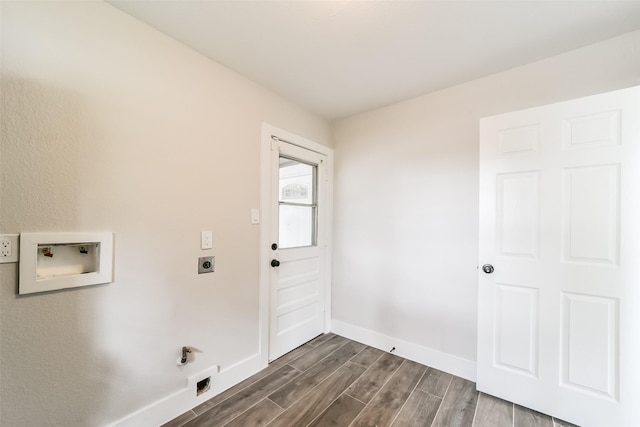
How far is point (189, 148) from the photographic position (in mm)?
1712

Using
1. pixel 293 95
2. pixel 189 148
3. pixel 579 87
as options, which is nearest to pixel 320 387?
pixel 189 148

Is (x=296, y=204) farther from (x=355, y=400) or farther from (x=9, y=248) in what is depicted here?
(x=9, y=248)

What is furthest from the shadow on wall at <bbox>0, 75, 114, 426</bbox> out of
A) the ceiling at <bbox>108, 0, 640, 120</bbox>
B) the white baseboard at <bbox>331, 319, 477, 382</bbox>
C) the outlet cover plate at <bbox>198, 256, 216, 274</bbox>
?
the white baseboard at <bbox>331, 319, 477, 382</bbox>

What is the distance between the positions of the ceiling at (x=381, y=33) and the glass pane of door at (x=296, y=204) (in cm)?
84

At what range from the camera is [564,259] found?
162 cm

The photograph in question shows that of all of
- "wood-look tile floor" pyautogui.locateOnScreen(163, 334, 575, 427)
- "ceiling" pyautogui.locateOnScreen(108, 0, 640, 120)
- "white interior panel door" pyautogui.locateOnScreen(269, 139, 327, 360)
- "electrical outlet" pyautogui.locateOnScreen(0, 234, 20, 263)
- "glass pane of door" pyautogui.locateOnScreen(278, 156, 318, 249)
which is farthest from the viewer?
"glass pane of door" pyautogui.locateOnScreen(278, 156, 318, 249)

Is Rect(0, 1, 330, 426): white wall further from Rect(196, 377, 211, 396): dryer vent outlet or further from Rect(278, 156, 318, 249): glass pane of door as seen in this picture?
Rect(278, 156, 318, 249): glass pane of door

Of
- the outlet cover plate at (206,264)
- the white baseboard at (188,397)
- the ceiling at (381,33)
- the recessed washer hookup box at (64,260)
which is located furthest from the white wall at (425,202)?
the recessed washer hookup box at (64,260)

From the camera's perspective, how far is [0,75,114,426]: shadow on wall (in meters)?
1.12

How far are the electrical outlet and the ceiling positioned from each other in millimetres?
1317

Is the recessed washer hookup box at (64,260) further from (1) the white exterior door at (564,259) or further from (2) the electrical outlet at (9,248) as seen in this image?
(1) the white exterior door at (564,259)

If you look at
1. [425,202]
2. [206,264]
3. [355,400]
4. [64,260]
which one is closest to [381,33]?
[425,202]

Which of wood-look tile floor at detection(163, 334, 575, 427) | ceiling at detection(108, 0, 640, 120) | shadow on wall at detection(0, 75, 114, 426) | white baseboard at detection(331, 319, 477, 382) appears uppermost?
ceiling at detection(108, 0, 640, 120)

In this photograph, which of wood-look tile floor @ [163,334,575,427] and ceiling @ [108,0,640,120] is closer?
ceiling @ [108,0,640,120]
